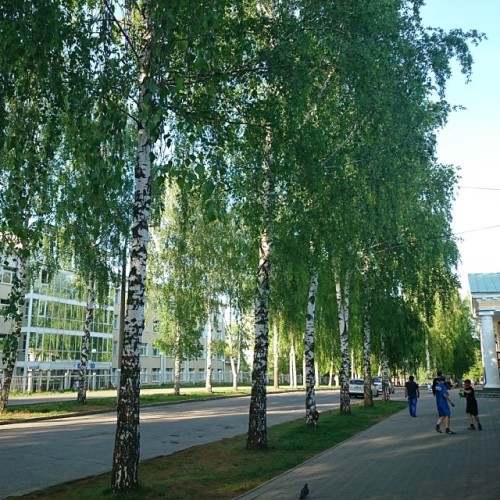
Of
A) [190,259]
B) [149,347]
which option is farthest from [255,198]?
[149,347]

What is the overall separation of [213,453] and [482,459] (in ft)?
18.3

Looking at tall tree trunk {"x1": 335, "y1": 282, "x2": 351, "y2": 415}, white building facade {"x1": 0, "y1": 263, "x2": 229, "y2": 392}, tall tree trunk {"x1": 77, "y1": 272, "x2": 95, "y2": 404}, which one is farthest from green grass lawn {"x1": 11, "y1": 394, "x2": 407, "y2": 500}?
white building facade {"x1": 0, "y1": 263, "x2": 229, "y2": 392}

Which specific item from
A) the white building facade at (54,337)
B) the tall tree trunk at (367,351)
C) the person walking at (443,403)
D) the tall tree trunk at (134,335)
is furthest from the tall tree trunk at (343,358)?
the white building facade at (54,337)

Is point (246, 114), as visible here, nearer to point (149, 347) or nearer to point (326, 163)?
point (326, 163)

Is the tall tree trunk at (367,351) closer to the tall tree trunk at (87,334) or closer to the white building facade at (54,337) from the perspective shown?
the tall tree trunk at (87,334)

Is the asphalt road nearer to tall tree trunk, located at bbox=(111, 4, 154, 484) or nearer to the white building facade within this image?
tall tree trunk, located at bbox=(111, 4, 154, 484)

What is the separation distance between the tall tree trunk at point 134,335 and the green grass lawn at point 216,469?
1.09 ft

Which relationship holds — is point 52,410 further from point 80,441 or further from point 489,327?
point 489,327

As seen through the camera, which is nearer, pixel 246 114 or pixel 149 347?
pixel 246 114

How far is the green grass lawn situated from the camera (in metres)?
8.03

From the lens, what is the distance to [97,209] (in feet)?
20.4

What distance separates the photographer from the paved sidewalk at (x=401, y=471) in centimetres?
771

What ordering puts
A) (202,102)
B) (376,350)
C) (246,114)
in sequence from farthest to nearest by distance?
(376,350) → (246,114) → (202,102)

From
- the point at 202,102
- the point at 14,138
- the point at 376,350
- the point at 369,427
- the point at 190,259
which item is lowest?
the point at 369,427
